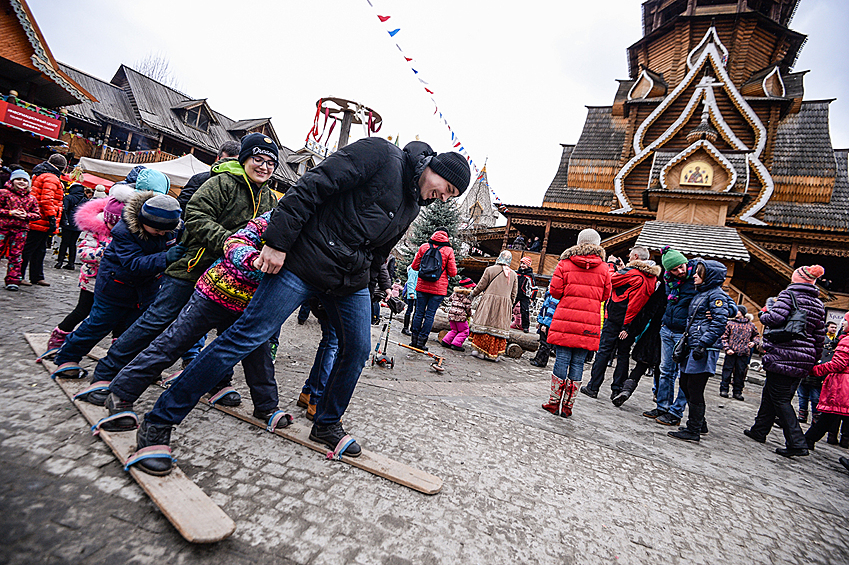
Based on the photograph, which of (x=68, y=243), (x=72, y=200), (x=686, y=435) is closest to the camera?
(x=686, y=435)

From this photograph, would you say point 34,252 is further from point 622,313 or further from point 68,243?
point 622,313

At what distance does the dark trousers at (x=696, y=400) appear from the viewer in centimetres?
428

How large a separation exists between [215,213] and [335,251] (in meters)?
1.09

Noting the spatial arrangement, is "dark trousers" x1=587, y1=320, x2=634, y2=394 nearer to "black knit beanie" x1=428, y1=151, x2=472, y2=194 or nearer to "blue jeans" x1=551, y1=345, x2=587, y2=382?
"blue jeans" x1=551, y1=345, x2=587, y2=382

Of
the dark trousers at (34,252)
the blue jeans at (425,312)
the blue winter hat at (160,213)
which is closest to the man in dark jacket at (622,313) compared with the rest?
the blue jeans at (425,312)

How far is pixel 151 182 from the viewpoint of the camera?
10.3 feet

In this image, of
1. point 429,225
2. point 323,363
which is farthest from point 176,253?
point 429,225

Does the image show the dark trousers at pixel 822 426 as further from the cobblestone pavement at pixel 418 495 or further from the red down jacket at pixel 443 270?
the red down jacket at pixel 443 270

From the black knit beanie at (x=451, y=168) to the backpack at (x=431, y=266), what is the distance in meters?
4.31

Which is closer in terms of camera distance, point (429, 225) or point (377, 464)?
point (377, 464)

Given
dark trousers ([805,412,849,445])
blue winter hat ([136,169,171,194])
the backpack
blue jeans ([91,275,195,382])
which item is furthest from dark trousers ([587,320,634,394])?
blue winter hat ([136,169,171,194])

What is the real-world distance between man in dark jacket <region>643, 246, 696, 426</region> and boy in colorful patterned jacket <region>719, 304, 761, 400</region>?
3.80 meters

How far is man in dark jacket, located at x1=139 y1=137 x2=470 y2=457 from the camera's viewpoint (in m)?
2.08

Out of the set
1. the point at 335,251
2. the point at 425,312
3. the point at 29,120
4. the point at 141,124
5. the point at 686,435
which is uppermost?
the point at 141,124
